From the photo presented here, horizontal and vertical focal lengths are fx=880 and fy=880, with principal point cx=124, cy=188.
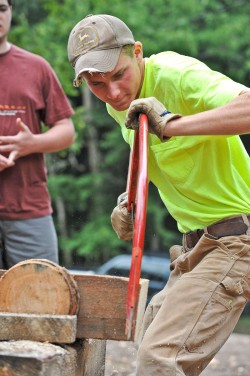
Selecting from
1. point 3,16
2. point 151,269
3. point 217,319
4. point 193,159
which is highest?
point 193,159

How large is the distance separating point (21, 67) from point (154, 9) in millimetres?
16660

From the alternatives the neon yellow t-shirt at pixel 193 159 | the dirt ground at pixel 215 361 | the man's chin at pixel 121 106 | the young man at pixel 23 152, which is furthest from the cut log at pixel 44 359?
the dirt ground at pixel 215 361

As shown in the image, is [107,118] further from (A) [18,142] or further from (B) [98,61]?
(B) [98,61]

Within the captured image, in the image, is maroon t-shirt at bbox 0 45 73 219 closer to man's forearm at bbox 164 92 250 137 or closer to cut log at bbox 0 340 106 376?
cut log at bbox 0 340 106 376

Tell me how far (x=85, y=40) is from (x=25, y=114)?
168cm

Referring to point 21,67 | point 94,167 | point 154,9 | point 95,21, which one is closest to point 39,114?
point 21,67

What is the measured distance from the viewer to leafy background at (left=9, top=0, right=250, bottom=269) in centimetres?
1967

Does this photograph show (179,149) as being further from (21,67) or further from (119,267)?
(119,267)

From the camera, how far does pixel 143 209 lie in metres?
3.29

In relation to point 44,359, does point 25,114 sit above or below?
below

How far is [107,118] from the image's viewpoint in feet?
79.5

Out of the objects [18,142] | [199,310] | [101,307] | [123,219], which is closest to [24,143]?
[18,142]

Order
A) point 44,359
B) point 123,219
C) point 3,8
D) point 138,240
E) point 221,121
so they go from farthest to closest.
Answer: point 3,8, point 123,219, point 221,121, point 138,240, point 44,359

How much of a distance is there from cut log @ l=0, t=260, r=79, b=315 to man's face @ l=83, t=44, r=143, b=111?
0.85m
